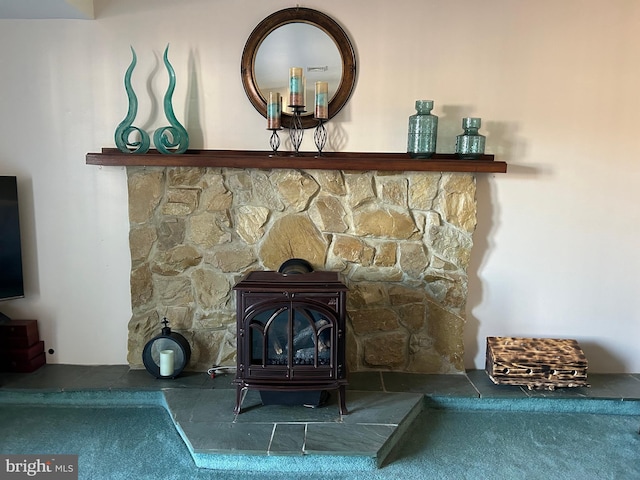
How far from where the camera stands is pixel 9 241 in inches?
107

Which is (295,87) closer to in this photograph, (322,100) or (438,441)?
(322,100)

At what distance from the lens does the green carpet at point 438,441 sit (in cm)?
208

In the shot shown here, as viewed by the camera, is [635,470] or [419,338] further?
[419,338]

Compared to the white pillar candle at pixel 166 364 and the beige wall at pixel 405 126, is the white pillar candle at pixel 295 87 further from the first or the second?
the white pillar candle at pixel 166 364

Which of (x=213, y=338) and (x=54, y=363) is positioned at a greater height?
(x=213, y=338)

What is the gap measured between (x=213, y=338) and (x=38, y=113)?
5.53 feet

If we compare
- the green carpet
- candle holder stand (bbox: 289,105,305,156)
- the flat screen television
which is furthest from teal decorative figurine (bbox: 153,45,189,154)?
the green carpet

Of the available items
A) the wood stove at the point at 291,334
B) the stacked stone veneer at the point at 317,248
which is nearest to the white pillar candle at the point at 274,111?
the stacked stone veneer at the point at 317,248

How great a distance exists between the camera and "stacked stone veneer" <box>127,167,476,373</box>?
274 centimetres

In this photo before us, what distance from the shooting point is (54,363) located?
2.95m

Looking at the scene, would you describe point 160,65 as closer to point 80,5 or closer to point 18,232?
point 80,5

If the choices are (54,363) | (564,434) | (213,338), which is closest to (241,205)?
(213,338)

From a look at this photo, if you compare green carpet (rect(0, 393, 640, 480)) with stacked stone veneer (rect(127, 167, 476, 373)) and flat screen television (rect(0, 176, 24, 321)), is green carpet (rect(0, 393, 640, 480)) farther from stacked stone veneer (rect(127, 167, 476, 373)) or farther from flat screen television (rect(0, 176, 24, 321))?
flat screen television (rect(0, 176, 24, 321))

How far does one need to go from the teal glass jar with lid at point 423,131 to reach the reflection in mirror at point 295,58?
1.64ft
